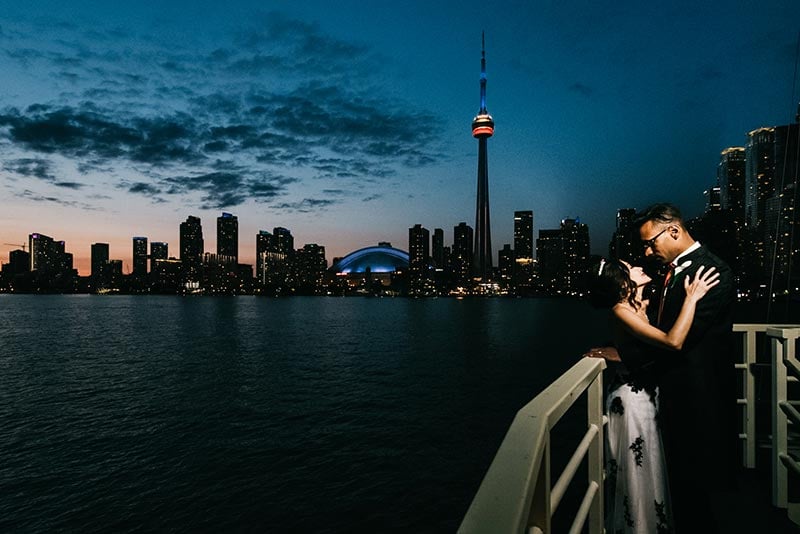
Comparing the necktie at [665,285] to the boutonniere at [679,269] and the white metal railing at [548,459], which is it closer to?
the boutonniere at [679,269]

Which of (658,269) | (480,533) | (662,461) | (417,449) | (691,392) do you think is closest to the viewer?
(480,533)

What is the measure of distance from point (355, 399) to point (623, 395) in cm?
1896

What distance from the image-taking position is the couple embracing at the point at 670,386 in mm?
2645

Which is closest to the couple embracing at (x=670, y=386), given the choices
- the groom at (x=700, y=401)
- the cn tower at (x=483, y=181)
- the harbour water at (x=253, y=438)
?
the groom at (x=700, y=401)

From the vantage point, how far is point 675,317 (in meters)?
2.72

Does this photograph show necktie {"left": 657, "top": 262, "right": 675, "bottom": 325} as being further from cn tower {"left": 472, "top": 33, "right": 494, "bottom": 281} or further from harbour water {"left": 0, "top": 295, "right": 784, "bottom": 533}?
cn tower {"left": 472, "top": 33, "right": 494, "bottom": 281}

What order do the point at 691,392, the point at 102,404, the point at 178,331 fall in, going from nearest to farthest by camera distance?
the point at 691,392 < the point at 102,404 < the point at 178,331

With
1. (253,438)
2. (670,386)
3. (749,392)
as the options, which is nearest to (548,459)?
(670,386)

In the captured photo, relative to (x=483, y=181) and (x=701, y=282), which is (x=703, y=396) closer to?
(x=701, y=282)

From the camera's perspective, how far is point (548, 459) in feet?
4.62

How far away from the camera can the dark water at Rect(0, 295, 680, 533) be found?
10.8 meters

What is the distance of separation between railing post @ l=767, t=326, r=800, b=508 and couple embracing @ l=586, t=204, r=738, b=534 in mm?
919

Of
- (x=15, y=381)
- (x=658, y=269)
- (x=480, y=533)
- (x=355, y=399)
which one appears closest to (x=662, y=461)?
(x=658, y=269)

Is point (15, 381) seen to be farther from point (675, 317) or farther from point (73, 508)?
point (675, 317)
